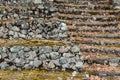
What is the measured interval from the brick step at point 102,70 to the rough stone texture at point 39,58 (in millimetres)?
1282

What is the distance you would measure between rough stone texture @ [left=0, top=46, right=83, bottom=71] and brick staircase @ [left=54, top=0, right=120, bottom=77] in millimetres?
1475

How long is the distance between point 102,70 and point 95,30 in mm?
3996

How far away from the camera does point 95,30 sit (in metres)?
17.4

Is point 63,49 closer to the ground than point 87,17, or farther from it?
farther from it

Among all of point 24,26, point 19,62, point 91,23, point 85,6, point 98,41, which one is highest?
point 24,26

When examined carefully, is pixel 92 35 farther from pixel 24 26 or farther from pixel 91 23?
pixel 24 26

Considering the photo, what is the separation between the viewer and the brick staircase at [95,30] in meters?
14.3

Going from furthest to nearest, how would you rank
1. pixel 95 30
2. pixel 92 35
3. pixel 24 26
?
pixel 95 30 → pixel 92 35 → pixel 24 26

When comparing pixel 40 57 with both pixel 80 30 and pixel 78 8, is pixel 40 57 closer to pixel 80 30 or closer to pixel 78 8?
pixel 80 30

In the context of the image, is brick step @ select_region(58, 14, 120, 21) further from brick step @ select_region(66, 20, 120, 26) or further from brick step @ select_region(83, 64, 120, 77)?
brick step @ select_region(83, 64, 120, 77)

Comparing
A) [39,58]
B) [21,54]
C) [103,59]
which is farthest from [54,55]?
[103,59]

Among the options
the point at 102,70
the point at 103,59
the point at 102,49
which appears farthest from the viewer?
the point at 102,49

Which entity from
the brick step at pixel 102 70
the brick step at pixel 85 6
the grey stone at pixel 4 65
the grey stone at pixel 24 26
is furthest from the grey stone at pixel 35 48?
the brick step at pixel 85 6

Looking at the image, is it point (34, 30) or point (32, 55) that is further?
point (34, 30)
